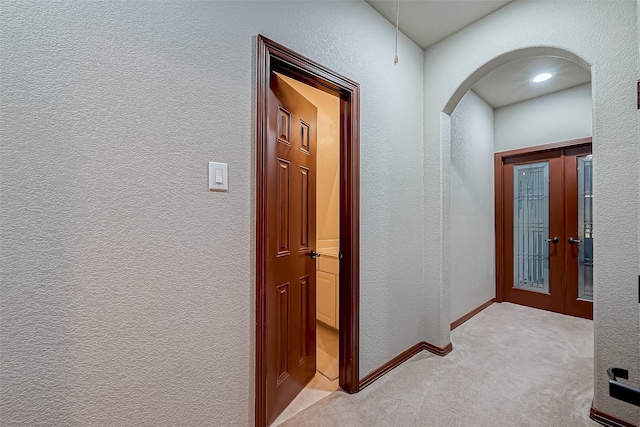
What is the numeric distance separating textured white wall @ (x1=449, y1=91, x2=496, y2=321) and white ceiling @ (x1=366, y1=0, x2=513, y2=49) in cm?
105

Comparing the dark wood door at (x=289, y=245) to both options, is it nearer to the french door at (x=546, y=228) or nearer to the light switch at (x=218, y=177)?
the light switch at (x=218, y=177)

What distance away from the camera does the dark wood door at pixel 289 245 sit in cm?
161

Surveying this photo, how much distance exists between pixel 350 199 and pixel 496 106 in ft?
10.7

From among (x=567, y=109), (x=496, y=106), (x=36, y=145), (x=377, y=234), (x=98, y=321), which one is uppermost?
(x=496, y=106)

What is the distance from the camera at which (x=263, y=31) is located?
1.43m

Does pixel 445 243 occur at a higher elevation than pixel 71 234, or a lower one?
lower

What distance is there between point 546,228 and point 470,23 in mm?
2741

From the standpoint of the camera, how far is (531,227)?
3.71m

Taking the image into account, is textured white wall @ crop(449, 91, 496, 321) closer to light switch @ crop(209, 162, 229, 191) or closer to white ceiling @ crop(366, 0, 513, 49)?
white ceiling @ crop(366, 0, 513, 49)

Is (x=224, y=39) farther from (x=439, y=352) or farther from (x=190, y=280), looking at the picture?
(x=439, y=352)

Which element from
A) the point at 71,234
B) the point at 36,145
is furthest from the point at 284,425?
the point at 36,145

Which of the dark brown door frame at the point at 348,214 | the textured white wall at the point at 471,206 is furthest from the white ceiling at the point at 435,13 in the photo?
the textured white wall at the point at 471,206

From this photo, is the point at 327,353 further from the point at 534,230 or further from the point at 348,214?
the point at 534,230

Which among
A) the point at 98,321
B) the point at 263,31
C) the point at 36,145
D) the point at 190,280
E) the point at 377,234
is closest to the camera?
the point at 36,145
